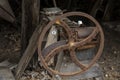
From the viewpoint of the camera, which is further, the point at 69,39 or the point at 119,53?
the point at 119,53

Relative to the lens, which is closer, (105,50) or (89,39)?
(89,39)

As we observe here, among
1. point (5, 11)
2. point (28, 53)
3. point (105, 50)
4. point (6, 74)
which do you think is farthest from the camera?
point (105, 50)

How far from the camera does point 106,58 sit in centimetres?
472

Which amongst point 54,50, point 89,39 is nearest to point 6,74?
point 54,50

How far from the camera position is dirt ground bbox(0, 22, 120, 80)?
4.38 metres

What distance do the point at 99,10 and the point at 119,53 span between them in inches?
62.6

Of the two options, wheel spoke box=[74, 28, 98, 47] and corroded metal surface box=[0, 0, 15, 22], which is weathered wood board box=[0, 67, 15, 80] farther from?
wheel spoke box=[74, 28, 98, 47]

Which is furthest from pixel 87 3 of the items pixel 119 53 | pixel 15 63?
pixel 15 63

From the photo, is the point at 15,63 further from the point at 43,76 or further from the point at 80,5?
the point at 80,5

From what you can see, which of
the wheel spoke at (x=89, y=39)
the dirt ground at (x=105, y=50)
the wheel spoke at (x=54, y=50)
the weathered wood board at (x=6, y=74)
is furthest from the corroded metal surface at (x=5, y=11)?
the wheel spoke at (x=89, y=39)

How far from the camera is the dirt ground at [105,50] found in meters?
4.38

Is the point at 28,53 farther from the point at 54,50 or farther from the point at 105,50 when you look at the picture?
the point at 105,50

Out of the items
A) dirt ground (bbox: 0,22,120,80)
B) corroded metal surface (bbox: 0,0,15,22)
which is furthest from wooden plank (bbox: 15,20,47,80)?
corroded metal surface (bbox: 0,0,15,22)

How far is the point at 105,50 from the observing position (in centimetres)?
500
